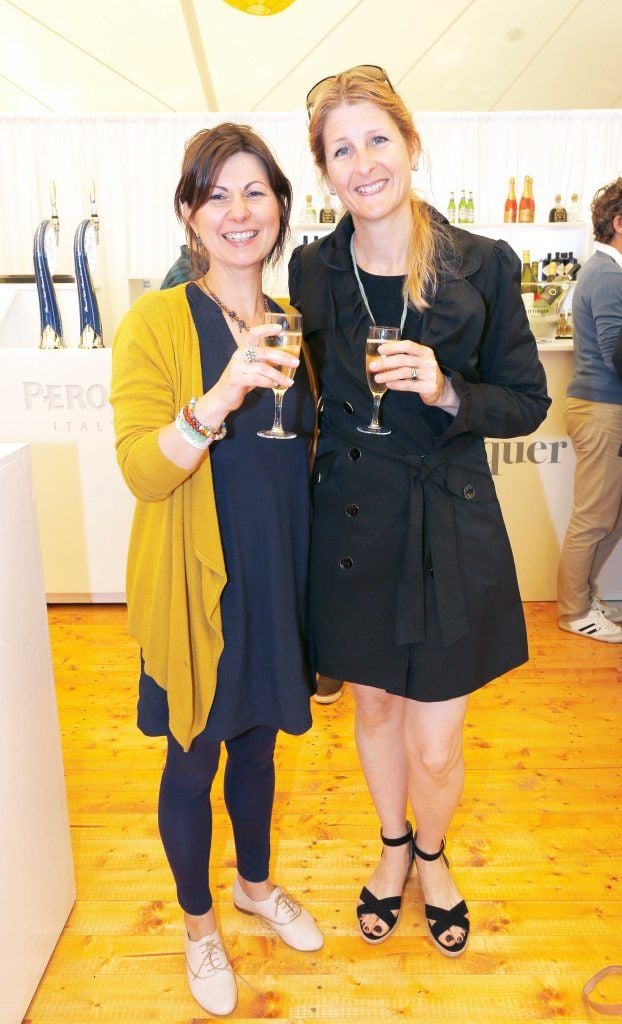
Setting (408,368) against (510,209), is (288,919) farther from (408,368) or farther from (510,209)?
(510,209)

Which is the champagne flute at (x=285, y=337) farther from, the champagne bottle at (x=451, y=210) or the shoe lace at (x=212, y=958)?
the champagne bottle at (x=451, y=210)

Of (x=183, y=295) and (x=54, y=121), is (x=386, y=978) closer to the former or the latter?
(x=183, y=295)

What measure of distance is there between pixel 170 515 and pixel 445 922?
115 cm

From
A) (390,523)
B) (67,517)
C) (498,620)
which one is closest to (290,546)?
(390,523)

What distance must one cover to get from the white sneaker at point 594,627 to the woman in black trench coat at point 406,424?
206 centimetres

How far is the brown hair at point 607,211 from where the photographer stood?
3.19 meters

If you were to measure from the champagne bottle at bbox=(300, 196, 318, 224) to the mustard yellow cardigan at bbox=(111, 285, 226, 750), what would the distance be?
4966 mm

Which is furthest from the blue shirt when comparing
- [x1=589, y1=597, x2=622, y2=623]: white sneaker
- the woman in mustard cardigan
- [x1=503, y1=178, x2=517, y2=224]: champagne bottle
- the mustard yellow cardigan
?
[x1=503, y1=178, x2=517, y2=224]: champagne bottle

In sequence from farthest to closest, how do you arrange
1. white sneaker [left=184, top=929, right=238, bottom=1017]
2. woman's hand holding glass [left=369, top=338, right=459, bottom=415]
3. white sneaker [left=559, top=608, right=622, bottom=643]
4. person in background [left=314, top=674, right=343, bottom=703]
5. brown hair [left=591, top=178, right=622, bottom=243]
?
white sneaker [left=559, top=608, right=622, bottom=643], brown hair [left=591, top=178, right=622, bottom=243], person in background [left=314, top=674, right=343, bottom=703], white sneaker [left=184, top=929, right=238, bottom=1017], woman's hand holding glass [left=369, top=338, right=459, bottom=415]

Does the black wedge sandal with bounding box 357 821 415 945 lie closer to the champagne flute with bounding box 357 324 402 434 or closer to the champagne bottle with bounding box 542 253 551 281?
the champagne flute with bounding box 357 324 402 434

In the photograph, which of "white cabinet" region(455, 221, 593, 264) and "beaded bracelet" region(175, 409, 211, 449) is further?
"white cabinet" region(455, 221, 593, 264)

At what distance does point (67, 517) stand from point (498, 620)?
2.64m

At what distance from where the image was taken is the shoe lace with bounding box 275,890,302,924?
1.83m

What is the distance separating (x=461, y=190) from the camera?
269 inches
